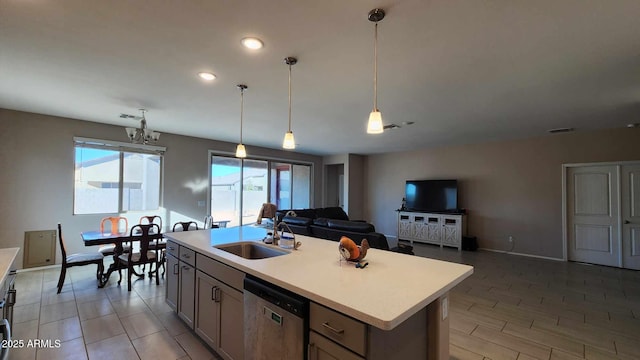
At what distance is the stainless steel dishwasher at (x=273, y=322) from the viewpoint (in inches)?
56.2

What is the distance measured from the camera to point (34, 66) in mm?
2674

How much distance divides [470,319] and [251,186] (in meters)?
5.85

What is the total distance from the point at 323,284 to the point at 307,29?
1.79 m

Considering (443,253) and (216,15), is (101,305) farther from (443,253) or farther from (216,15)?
(443,253)

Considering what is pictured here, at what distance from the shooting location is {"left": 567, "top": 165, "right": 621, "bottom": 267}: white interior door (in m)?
4.98

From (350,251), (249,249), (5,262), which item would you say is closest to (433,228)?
(249,249)

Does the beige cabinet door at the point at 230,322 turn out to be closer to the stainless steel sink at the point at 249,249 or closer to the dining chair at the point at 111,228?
the stainless steel sink at the point at 249,249

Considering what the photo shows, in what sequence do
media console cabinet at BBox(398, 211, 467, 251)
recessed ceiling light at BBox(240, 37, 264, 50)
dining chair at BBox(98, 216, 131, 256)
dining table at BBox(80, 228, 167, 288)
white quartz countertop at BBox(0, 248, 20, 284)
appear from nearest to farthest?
white quartz countertop at BBox(0, 248, 20, 284) → recessed ceiling light at BBox(240, 37, 264, 50) → dining table at BBox(80, 228, 167, 288) → dining chair at BBox(98, 216, 131, 256) → media console cabinet at BBox(398, 211, 467, 251)

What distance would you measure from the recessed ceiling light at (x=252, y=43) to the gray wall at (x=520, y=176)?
20.1 ft

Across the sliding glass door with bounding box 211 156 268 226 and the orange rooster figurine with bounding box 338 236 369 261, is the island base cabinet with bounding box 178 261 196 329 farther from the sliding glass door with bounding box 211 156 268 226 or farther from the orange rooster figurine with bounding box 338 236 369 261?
the sliding glass door with bounding box 211 156 268 226

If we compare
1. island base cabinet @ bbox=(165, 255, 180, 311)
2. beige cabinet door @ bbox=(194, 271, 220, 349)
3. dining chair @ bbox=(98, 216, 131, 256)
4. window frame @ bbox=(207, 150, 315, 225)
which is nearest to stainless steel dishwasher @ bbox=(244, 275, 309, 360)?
beige cabinet door @ bbox=(194, 271, 220, 349)

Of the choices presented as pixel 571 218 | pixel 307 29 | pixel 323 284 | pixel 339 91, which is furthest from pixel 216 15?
pixel 571 218

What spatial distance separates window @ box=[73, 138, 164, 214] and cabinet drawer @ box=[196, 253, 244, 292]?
157 inches

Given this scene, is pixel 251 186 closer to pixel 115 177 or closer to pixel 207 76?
pixel 115 177
